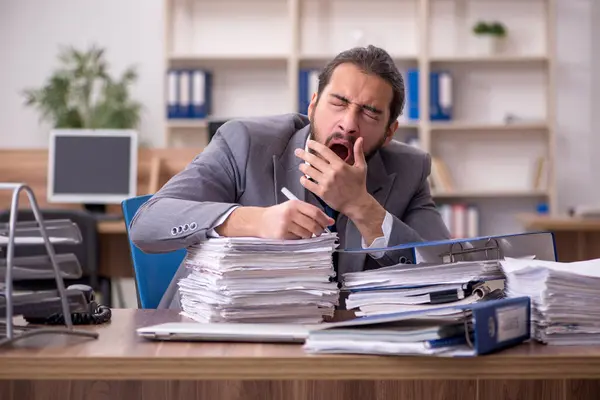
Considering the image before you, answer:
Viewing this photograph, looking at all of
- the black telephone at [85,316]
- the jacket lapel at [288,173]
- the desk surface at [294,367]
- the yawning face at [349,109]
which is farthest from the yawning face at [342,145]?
the desk surface at [294,367]

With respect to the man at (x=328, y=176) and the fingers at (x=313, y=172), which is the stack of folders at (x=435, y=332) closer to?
the man at (x=328, y=176)

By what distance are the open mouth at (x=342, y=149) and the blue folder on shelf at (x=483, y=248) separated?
47 cm

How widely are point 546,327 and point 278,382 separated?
1.18ft

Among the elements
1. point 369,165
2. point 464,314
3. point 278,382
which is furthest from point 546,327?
point 369,165

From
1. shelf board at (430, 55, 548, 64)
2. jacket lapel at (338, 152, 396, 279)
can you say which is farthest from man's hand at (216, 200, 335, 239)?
shelf board at (430, 55, 548, 64)

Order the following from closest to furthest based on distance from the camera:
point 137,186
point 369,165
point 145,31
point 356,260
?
point 356,260 → point 369,165 → point 137,186 → point 145,31

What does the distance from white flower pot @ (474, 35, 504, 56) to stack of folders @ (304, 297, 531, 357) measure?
200 inches

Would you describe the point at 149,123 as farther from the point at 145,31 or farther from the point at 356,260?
the point at 356,260

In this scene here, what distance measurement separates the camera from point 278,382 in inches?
44.5

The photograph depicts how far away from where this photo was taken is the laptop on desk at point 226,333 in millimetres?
1178

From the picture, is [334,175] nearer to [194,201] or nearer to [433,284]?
[194,201]

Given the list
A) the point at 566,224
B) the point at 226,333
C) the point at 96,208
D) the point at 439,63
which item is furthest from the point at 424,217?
the point at 439,63

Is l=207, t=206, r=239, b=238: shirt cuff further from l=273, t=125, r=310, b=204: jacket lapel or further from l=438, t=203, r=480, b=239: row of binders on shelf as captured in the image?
l=438, t=203, r=480, b=239: row of binders on shelf

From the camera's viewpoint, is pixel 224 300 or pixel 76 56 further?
pixel 76 56
